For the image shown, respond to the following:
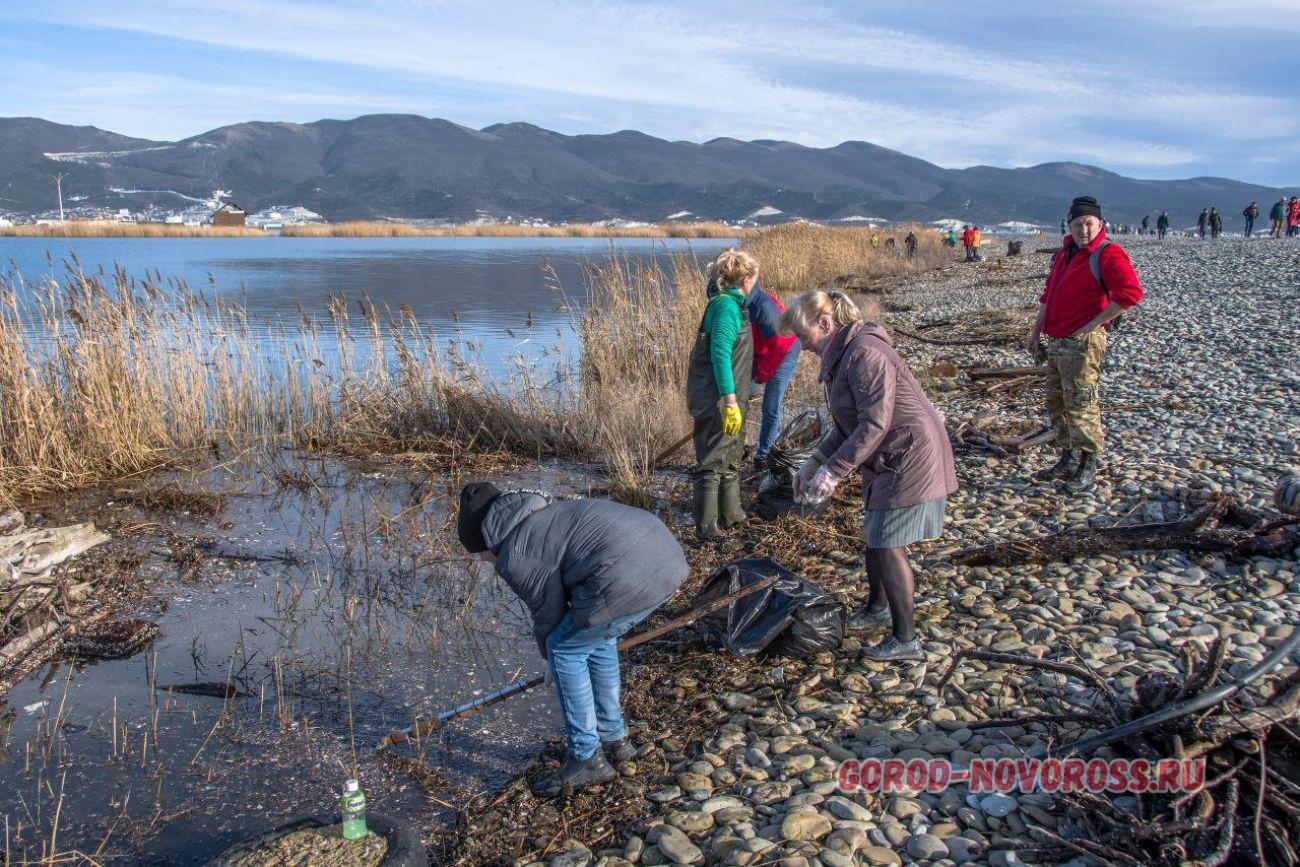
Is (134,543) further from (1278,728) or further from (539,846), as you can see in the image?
(1278,728)

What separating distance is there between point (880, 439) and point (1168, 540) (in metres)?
2.27

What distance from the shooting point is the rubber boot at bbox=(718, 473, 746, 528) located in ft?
18.7

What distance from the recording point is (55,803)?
3.49 metres

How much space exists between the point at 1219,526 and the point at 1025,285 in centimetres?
1878

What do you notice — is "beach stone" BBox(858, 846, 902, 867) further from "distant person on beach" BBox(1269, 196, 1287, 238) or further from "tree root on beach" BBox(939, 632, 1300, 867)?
"distant person on beach" BBox(1269, 196, 1287, 238)

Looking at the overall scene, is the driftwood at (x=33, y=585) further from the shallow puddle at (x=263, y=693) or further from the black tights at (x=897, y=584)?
the black tights at (x=897, y=584)

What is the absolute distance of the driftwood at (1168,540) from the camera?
14.8 feet

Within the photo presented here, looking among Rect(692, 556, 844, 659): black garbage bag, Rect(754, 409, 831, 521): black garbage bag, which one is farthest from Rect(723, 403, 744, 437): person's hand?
Rect(692, 556, 844, 659): black garbage bag

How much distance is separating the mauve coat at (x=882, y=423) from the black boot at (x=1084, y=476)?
2.62 metres

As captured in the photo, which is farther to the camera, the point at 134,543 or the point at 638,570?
the point at 134,543

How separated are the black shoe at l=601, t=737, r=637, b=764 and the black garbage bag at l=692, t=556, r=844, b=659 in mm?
757

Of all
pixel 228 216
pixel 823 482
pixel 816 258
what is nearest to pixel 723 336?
Answer: pixel 823 482

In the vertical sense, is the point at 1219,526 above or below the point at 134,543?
above

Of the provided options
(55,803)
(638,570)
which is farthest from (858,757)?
(55,803)
